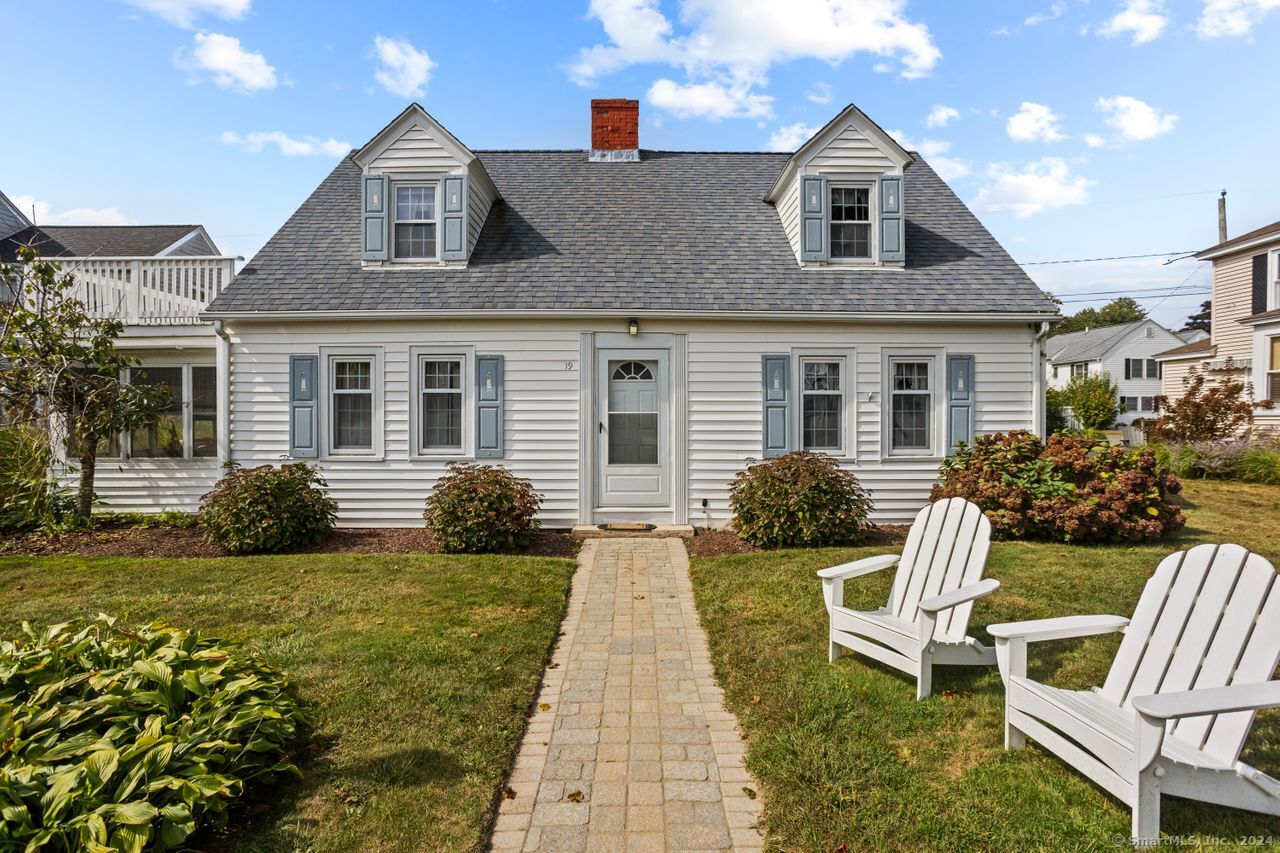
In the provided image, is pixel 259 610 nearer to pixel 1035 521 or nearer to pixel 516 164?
pixel 1035 521

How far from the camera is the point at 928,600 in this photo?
359cm

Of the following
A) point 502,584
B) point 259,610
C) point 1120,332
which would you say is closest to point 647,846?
point 502,584

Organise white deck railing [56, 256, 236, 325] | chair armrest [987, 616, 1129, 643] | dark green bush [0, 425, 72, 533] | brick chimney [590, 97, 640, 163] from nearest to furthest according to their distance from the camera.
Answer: chair armrest [987, 616, 1129, 643]
dark green bush [0, 425, 72, 533]
white deck railing [56, 256, 236, 325]
brick chimney [590, 97, 640, 163]

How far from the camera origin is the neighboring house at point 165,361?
9750 millimetres

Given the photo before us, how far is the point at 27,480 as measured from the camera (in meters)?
8.54

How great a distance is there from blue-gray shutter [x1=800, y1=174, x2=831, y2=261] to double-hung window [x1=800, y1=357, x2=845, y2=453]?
1.70 metres

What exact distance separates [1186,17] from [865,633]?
9.23 metres

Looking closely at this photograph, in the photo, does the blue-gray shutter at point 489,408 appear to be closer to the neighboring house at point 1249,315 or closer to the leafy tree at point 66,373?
the leafy tree at point 66,373

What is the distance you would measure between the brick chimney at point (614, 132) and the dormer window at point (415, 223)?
383 centimetres

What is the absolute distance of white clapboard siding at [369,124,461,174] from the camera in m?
9.55

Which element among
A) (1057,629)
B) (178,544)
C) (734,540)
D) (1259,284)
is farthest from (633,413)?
(1259,284)

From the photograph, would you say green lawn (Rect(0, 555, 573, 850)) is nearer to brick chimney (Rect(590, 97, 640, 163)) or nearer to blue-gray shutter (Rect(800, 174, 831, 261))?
blue-gray shutter (Rect(800, 174, 831, 261))

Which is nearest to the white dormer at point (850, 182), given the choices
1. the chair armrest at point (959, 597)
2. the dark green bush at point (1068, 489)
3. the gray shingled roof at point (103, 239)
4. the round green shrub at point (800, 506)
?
the dark green bush at point (1068, 489)

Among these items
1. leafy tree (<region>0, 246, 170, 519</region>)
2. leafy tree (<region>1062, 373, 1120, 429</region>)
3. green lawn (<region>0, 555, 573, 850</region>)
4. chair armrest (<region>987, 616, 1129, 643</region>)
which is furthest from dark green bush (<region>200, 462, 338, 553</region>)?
leafy tree (<region>1062, 373, 1120, 429</region>)
